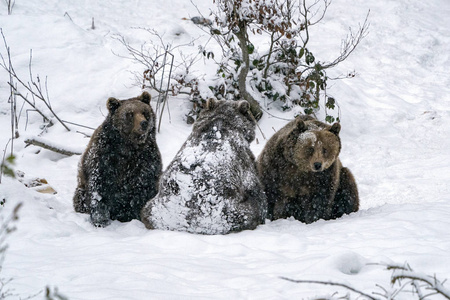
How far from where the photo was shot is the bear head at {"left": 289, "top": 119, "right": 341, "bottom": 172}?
500cm

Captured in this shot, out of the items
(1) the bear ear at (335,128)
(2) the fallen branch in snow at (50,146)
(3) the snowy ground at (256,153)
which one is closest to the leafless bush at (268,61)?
(3) the snowy ground at (256,153)

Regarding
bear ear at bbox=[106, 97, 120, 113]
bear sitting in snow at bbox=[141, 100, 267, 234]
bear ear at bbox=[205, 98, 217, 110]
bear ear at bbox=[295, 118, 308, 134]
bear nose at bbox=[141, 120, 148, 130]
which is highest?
bear ear at bbox=[205, 98, 217, 110]

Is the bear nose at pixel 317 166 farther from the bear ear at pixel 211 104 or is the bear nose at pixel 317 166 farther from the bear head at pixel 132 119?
the bear head at pixel 132 119

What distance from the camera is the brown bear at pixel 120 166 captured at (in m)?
5.33

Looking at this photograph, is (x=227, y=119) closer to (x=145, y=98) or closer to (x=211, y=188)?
(x=211, y=188)

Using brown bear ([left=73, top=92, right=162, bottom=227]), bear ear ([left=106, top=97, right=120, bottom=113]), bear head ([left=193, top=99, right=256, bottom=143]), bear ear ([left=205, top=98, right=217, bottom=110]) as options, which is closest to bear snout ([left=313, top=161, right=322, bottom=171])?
bear head ([left=193, top=99, right=256, bottom=143])

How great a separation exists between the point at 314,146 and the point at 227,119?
97cm

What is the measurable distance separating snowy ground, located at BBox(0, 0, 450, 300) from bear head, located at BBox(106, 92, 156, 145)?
98 cm

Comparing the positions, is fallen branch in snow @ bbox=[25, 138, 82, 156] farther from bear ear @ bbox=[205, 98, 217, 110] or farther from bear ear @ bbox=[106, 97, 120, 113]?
bear ear @ bbox=[205, 98, 217, 110]

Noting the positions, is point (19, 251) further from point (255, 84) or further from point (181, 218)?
point (255, 84)

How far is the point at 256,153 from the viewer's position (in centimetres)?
927

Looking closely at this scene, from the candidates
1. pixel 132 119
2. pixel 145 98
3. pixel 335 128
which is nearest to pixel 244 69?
pixel 145 98

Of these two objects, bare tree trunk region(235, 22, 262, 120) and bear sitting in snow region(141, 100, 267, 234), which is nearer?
bear sitting in snow region(141, 100, 267, 234)

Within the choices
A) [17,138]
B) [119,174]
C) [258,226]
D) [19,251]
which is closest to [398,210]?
[258,226]
